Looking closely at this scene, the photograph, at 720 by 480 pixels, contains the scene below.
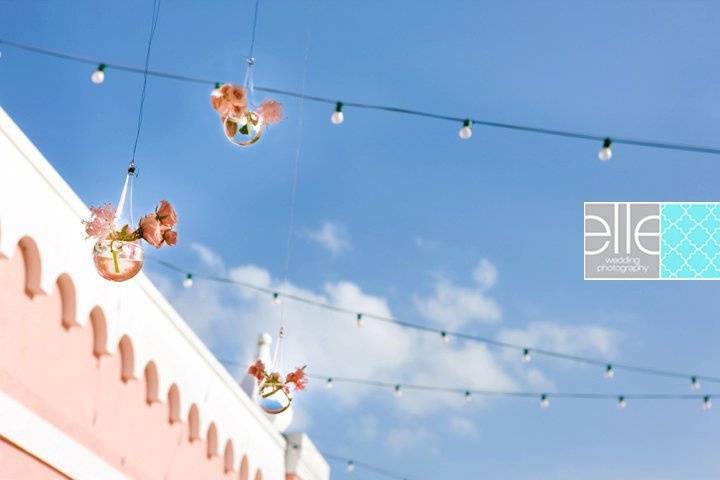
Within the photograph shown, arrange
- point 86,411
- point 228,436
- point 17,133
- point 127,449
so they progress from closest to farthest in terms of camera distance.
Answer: point 17,133, point 86,411, point 127,449, point 228,436

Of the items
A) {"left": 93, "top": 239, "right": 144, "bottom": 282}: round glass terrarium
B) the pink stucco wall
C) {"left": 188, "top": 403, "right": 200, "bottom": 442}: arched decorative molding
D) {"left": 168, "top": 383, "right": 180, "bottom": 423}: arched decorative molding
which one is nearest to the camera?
{"left": 93, "top": 239, "right": 144, "bottom": 282}: round glass terrarium

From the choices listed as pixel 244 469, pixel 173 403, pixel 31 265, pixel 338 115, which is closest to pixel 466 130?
pixel 338 115

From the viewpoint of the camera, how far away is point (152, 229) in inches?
291

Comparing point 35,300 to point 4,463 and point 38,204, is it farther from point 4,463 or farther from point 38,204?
point 4,463

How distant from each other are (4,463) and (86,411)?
62.7 inches

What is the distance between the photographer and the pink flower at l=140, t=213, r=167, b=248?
7.40 m

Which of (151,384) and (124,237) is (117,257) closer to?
(124,237)

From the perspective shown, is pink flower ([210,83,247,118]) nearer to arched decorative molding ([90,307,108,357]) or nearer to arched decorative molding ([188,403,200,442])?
arched decorative molding ([90,307,108,357])

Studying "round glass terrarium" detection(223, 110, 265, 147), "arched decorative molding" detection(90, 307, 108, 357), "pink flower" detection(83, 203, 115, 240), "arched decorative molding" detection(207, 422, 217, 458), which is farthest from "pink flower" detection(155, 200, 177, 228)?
"arched decorative molding" detection(207, 422, 217, 458)

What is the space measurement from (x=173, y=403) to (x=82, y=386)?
2.22m

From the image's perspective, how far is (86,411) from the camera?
34.9 feet

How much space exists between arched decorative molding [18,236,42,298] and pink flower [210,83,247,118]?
105 inches

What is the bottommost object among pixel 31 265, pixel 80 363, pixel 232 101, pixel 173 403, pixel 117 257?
pixel 117 257

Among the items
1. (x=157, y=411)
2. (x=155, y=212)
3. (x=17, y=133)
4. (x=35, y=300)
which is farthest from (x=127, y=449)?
(x=155, y=212)
